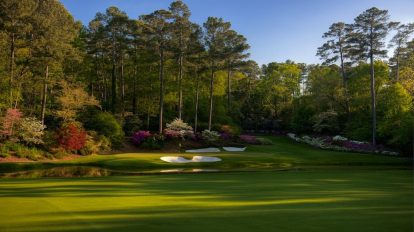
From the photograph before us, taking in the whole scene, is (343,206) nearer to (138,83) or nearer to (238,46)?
(238,46)

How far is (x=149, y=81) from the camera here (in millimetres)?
51188

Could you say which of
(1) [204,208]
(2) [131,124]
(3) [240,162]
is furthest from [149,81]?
(1) [204,208]

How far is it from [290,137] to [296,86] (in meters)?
20.4

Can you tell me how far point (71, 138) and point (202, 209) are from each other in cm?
2582

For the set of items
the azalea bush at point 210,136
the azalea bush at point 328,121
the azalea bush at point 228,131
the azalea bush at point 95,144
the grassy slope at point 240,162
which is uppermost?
the azalea bush at point 328,121

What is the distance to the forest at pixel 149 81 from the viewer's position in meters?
33.0

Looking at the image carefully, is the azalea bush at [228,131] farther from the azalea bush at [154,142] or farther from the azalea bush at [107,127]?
the azalea bush at [107,127]

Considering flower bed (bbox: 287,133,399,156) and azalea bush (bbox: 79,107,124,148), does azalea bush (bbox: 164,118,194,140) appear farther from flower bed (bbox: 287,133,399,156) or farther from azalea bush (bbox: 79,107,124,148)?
flower bed (bbox: 287,133,399,156)

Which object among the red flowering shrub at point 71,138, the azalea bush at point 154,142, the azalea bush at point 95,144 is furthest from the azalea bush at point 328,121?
the red flowering shrub at point 71,138

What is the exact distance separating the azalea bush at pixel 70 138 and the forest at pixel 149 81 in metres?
0.09

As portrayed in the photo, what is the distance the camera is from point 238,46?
46.0m

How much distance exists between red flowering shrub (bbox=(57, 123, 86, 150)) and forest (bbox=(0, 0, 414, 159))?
9cm

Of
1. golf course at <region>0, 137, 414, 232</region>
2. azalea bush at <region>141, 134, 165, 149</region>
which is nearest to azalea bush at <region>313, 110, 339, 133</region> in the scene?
azalea bush at <region>141, 134, 165, 149</region>

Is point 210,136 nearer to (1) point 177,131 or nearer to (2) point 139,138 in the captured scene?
(1) point 177,131
